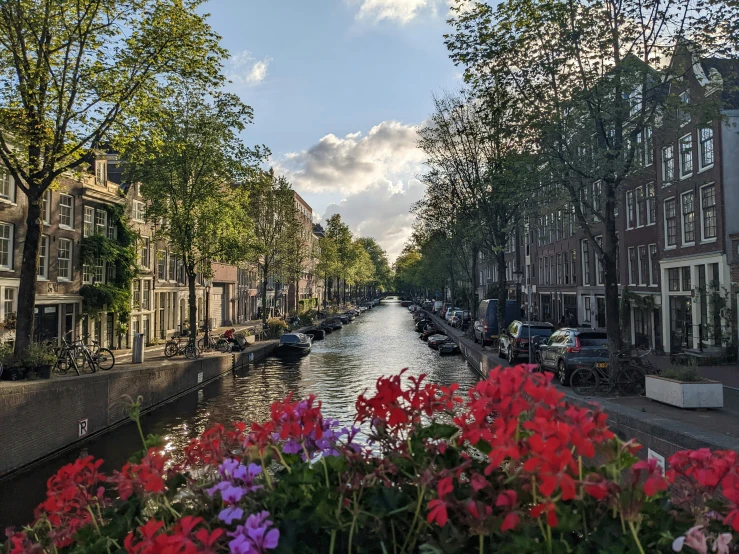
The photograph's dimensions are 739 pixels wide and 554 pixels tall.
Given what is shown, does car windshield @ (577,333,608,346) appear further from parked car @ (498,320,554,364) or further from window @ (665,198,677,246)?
window @ (665,198,677,246)

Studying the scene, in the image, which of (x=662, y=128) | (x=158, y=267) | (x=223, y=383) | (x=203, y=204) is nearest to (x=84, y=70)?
(x=203, y=204)

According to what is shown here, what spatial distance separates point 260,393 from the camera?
946 inches

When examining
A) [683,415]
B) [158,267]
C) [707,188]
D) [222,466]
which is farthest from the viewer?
[158,267]

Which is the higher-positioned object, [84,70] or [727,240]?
[84,70]

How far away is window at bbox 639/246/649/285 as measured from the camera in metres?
32.4

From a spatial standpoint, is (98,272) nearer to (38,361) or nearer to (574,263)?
(38,361)

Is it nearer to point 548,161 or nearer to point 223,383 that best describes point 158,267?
point 223,383

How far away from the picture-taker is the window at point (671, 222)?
27.9m

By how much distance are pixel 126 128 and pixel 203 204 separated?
12463 millimetres

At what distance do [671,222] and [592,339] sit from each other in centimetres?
1356

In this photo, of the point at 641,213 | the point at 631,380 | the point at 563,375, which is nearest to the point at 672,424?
the point at 631,380

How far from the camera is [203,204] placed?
30375 mm

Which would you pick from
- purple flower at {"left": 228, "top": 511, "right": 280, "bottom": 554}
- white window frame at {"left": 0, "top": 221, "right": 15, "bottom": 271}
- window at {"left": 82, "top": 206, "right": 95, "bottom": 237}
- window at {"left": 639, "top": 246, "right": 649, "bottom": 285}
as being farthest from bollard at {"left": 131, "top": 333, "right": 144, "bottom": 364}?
window at {"left": 639, "top": 246, "right": 649, "bottom": 285}

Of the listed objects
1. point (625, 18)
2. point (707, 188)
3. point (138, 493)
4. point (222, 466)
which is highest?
point (625, 18)
